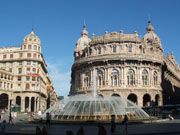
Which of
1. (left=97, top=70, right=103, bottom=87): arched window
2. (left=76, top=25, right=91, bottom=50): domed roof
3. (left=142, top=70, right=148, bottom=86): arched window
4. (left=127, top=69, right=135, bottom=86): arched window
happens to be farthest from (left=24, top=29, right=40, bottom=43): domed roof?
(left=142, top=70, right=148, bottom=86): arched window

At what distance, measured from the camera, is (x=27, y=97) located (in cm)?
6656

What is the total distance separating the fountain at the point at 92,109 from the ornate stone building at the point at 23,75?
1507 inches

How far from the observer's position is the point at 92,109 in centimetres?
2658

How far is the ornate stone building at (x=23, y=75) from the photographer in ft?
209

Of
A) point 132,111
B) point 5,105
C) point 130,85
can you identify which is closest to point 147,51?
point 130,85

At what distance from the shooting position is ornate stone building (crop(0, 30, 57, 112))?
6378cm

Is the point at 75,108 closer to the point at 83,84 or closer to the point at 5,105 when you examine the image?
the point at 83,84

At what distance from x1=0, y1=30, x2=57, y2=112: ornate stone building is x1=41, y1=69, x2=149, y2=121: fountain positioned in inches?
1507

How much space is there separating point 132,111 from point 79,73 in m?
31.6

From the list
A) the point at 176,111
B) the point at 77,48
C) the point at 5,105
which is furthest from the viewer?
the point at 77,48

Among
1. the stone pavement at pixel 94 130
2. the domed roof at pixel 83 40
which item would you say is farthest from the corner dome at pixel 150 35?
the stone pavement at pixel 94 130

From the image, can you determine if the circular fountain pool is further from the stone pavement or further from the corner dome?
the corner dome

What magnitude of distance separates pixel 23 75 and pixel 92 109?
43.2 metres

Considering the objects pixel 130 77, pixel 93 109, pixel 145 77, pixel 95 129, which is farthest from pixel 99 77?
pixel 95 129
